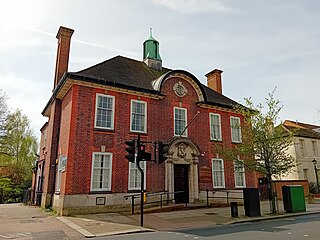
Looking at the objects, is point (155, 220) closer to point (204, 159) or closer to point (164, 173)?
point (164, 173)

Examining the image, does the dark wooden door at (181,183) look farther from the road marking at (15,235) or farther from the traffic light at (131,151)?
the road marking at (15,235)

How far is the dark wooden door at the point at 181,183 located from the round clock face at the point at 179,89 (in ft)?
16.2

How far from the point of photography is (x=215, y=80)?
25531mm

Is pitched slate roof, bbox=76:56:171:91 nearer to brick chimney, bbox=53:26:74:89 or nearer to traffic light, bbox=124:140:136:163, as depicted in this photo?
brick chimney, bbox=53:26:74:89

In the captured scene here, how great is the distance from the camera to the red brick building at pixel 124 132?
1477 cm

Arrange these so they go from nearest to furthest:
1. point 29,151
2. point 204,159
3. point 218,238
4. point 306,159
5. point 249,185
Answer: point 218,238 < point 204,159 < point 249,185 < point 306,159 < point 29,151

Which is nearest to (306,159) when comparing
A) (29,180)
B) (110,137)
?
(110,137)

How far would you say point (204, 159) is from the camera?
19.1 meters

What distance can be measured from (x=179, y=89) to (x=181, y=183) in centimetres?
642

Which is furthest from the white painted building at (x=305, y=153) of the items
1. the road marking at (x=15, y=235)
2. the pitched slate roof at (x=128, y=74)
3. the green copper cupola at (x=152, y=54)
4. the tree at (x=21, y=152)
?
the tree at (x=21, y=152)

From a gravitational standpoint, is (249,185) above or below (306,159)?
below

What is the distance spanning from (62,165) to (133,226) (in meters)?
6.68

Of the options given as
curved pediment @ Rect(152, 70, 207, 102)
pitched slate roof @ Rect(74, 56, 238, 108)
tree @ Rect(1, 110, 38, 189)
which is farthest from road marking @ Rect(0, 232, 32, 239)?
tree @ Rect(1, 110, 38, 189)

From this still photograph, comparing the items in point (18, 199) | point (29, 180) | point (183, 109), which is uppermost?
point (183, 109)
